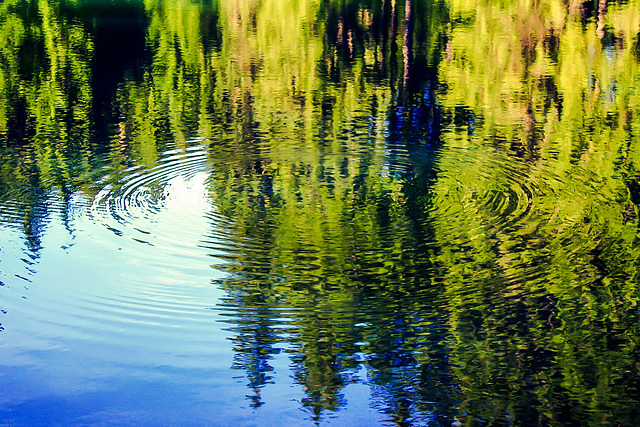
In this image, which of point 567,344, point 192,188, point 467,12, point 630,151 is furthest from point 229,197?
point 467,12

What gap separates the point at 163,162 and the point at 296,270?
147 inches

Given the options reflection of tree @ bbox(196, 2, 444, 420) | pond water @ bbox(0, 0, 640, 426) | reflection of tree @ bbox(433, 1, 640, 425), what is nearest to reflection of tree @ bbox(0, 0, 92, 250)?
pond water @ bbox(0, 0, 640, 426)

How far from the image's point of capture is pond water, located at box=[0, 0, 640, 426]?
16.5ft

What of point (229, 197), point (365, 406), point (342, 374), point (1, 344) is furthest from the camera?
point (229, 197)

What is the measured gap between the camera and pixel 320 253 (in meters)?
6.96

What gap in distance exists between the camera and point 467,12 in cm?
2645

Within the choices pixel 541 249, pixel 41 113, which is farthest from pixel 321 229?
pixel 41 113

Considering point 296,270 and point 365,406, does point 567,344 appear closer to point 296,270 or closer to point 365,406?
point 365,406

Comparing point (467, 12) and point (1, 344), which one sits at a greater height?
point (467, 12)

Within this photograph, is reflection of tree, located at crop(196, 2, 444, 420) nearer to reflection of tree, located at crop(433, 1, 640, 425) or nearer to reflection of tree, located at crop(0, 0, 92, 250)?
reflection of tree, located at crop(433, 1, 640, 425)

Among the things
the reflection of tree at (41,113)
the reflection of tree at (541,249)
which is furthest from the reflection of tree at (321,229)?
the reflection of tree at (41,113)

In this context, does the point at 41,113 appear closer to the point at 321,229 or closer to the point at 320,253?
the point at 321,229

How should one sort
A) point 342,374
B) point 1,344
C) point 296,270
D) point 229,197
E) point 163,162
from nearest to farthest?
point 342,374, point 1,344, point 296,270, point 229,197, point 163,162

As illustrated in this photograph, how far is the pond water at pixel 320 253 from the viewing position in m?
5.04
